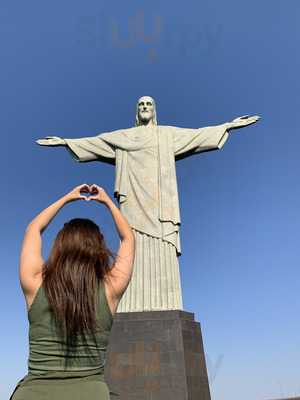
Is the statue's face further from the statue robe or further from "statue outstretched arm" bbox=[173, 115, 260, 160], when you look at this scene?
"statue outstretched arm" bbox=[173, 115, 260, 160]

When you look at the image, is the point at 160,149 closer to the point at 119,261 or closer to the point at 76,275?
the point at 119,261

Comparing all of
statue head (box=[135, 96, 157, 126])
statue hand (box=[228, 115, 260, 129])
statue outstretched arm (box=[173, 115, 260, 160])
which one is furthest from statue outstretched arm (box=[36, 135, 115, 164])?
statue hand (box=[228, 115, 260, 129])

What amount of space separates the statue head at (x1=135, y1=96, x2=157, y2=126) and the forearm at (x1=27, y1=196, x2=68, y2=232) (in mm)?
8060

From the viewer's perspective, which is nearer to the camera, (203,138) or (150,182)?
(150,182)

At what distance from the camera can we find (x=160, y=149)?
31.0ft

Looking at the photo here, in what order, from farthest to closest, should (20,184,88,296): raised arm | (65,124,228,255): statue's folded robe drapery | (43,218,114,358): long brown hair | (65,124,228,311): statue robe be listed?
1. (65,124,228,255): statue's folded robe drapery
2. (65,124,228,311): statue robe
3. (20,184,88,296): raised arm
4. (43,218,114,358): long brown hair

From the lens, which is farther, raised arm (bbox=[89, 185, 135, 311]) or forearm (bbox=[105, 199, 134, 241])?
forearm (bbox=[105, 199, 134, 241])

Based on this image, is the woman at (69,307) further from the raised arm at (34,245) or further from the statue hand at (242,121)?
the statue hand at (242,121)

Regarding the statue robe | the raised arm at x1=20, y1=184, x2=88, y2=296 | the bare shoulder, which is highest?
the statue robe

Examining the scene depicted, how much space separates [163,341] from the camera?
722cm

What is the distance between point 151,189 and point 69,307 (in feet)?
24.2

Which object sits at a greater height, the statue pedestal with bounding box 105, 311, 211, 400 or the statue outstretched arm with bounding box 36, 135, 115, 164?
the statue outstretched arm with bounding box 36, 135, 115, 164

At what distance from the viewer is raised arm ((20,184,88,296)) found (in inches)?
70.7

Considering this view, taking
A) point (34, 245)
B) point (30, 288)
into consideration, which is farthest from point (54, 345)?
point (34, 245)
